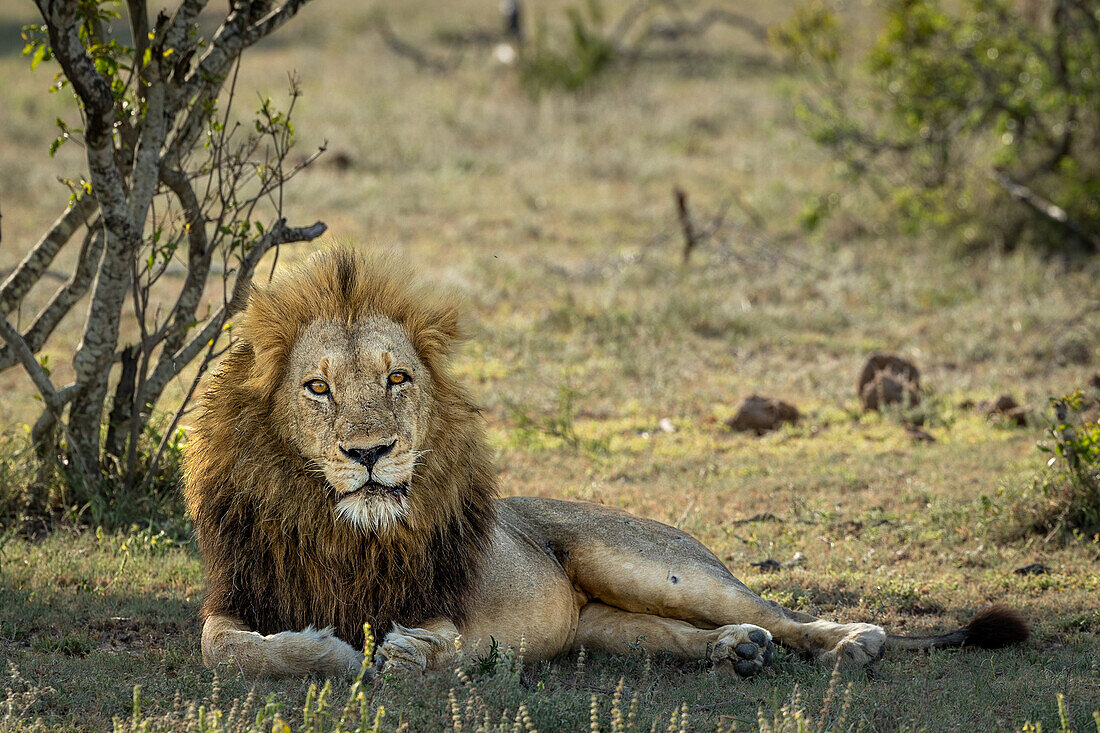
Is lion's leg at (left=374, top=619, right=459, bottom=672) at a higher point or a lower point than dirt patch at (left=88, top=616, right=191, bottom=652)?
higher

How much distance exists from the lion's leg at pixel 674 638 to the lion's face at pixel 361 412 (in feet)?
4.19

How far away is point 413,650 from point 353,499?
1.93 ft

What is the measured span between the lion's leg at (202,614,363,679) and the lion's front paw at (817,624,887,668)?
1.92m

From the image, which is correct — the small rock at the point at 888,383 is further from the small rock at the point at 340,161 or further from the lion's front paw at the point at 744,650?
the small rock at the point at 340,161

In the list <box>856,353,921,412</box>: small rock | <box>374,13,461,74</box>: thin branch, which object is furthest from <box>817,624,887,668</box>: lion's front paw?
<box>374,13,461,74</box>: thin branch

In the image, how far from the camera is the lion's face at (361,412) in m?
4.25

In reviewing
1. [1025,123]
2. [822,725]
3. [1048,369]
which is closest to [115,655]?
[822,725]

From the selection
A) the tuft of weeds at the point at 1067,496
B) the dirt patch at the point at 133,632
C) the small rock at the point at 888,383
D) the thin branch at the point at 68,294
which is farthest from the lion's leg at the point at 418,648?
the small rock at the point at 888,383

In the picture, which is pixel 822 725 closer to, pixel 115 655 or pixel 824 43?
pixel 115 655

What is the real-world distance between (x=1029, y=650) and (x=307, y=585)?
313 cm

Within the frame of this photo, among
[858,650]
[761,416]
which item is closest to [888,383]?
[761,416]

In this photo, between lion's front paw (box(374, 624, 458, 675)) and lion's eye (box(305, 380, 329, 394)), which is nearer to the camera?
lion's front paw (box(374, 624, 458, 675))

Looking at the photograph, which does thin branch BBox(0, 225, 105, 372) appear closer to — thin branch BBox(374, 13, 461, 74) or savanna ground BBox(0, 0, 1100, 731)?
savanna ground BBox(0, 0, 1100, 731)

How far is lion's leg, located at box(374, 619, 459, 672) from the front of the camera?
14.1 ft
